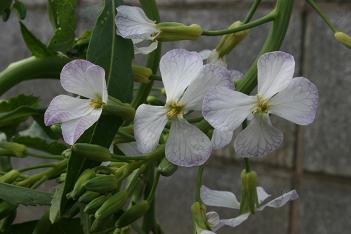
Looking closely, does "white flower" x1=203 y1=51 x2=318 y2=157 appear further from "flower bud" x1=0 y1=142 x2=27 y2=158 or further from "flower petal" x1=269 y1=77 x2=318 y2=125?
"flower bud" x1=0 y1=142 x2=27 y2=158

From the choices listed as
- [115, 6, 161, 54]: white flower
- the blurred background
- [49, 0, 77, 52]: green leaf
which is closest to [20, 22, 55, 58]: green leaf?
[49, 0, 77, 52]: green leaf

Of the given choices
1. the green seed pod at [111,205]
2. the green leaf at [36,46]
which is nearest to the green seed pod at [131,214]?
the green seed pod at [111,205]

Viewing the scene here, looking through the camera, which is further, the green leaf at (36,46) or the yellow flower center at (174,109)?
the green leaf at (36,46)

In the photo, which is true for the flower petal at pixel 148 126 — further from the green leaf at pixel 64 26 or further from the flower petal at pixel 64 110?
the green leaf at pixel 64 26

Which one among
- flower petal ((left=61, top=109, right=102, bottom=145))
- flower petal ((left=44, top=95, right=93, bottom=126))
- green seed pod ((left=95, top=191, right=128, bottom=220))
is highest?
flower petal ((left=44, top=95, right=93, bottom=126))

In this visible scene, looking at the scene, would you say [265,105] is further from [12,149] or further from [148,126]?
[12,149]

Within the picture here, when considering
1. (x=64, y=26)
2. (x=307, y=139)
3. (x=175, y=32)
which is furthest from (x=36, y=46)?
(x=307, y=139)
